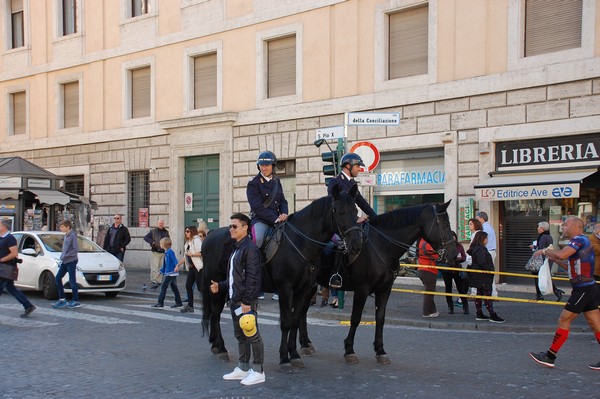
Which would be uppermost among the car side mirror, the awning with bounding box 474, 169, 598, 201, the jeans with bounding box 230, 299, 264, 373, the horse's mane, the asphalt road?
the awning with bounding box 474, 169, 598, 201

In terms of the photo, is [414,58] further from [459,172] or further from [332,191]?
[332,191]

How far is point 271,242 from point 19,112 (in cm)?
2617

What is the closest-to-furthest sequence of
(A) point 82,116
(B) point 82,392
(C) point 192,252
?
(B) point 82,392, (C) point 192,252, (A) point 82,116

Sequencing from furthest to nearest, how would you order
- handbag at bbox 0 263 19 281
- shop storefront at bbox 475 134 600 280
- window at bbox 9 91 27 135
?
window at bbox 9 91 27 135 → shop storefront at bbox 475 134 600 280 → handbag at bbox 0 263 19 281

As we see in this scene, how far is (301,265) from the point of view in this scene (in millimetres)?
8289

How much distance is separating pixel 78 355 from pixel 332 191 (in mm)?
3955

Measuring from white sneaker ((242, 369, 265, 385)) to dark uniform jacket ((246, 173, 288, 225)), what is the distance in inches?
77.5

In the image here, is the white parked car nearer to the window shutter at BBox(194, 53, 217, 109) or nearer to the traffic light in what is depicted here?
the traffic light

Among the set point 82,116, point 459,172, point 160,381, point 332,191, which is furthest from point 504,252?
point 82,116

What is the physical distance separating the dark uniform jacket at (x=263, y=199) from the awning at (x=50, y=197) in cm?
1677

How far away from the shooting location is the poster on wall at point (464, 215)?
17.9m

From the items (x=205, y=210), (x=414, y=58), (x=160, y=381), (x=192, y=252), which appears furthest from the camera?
(x=205, y=210)

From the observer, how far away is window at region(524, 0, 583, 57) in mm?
16609

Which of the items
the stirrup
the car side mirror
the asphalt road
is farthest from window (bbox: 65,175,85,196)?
the stirrup
